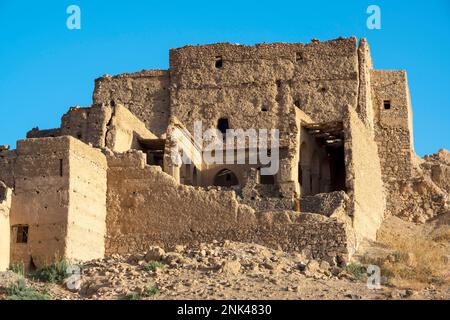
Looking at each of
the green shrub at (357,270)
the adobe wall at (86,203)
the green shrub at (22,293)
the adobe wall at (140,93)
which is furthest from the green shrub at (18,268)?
the adobe wall at (140,93)

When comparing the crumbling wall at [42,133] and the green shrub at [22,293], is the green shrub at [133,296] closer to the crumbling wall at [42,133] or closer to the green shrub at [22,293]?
the green shrub at [22,293]

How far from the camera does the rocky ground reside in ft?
79.7

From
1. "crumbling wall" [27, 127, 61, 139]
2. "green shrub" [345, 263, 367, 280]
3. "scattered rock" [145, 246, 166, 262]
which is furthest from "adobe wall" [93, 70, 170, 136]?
"green shrub" [345, 263, 367, 280]

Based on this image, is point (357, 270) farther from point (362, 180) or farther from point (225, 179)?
point (225, 179)

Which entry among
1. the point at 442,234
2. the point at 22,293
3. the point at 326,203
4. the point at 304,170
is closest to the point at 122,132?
the point at 304,170

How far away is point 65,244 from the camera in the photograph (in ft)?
90.8

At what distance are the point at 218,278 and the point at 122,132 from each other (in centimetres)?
1102

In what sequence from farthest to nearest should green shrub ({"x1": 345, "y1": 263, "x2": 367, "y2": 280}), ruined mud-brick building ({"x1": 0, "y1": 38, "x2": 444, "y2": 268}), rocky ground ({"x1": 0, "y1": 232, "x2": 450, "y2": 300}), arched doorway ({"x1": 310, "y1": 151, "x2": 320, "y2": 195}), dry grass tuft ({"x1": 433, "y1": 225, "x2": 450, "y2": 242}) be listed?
1. arched doorway ({"x1": 310, "y1": 151, "x2": 320, "y2": 195})
2. dry grass tuft ({"x1": 433, "y1": 225, "x2": 450, "y2": 242})
3. ruined mud-brick building ({"x1": 0, "y1": 38, "x2": 444, "y2": 268})
4. green shrub ({"x1": 345, "y1": 263, "x2": 367, "y2": 280})
5. rocky ground ({"x1": 0, "y1": 232, "x2": 450, "y2": 300})

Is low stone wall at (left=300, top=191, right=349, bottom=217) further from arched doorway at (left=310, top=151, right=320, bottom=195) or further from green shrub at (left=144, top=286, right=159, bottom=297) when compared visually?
green shrub at (left=144, top=286, right=159, bottom=297)

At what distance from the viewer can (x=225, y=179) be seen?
37.8 m

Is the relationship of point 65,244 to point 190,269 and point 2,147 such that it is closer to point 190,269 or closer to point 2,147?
point 190,269

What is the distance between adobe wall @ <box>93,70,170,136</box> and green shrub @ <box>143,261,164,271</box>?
14922mm
